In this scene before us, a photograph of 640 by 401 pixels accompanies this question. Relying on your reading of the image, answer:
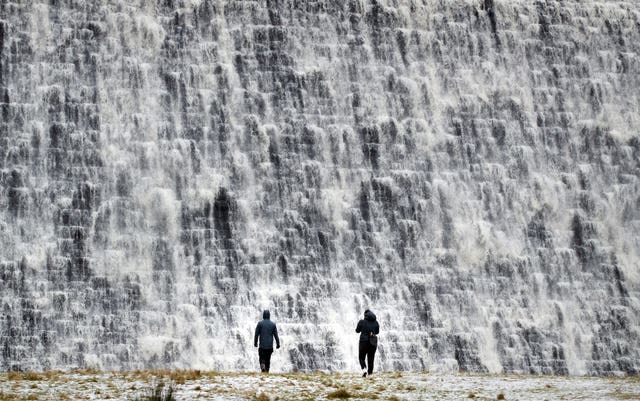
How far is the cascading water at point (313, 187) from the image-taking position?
83.0 feet

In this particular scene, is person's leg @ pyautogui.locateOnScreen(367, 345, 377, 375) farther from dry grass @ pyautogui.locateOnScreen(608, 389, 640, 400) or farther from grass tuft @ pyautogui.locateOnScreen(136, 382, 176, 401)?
grass tuft @ pyautogui.locateOnScreen(136, 382, 176, 401)

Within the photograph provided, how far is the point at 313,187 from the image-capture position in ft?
90.1

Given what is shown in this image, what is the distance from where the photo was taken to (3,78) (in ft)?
88.1

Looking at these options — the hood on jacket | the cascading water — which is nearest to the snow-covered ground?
the hood on jacket

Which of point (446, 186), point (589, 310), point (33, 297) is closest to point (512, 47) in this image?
point (446, 186)

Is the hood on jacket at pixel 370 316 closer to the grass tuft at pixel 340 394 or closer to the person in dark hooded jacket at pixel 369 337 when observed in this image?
the person in dark hooded jacket at pixel 369 337

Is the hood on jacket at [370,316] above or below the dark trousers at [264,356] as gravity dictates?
above

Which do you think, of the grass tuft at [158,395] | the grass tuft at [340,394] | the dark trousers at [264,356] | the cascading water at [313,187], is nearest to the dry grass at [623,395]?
the grass tuft at [340,394]

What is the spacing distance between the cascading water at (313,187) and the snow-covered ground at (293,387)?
16.6 ft

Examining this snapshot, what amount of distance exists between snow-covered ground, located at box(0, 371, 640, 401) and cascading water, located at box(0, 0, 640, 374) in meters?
5.05

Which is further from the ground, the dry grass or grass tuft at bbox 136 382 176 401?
grass tuft at bbox 136 382 176 401

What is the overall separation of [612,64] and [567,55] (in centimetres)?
129

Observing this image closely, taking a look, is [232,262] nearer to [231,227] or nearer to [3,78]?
[231,227]

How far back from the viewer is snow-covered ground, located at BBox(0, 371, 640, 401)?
16828 mm
